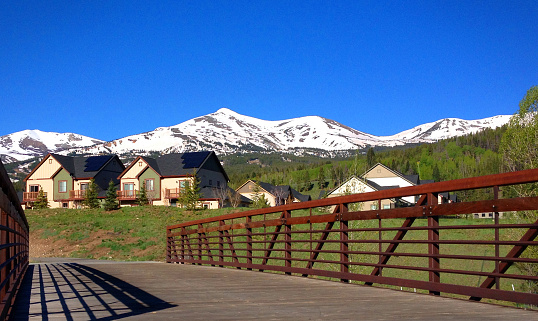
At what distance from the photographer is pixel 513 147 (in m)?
29.8

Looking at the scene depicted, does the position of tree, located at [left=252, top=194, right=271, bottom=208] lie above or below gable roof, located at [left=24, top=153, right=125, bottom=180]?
below

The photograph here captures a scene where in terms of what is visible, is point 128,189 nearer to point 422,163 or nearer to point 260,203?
point 260,203

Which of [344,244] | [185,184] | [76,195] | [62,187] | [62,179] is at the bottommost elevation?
[76,195]

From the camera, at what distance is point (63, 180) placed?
2413 inches

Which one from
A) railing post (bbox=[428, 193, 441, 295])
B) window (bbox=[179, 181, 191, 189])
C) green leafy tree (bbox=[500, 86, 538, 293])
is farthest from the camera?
window (bbox=[179, 181, 191, 189])

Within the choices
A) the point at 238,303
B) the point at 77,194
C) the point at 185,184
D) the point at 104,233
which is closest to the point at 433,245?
the point at 238,303

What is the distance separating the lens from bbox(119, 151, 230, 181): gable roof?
57.2 m

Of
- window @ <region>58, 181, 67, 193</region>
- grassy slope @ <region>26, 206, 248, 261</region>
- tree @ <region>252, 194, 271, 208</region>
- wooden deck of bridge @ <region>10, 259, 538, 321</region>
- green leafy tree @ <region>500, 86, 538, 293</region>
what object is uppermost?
green leafy tree @ <region>500, 86, 538, 293</region>

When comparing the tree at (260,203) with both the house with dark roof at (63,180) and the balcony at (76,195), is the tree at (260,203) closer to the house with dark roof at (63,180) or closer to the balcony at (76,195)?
the house with dark roof at (63,180)

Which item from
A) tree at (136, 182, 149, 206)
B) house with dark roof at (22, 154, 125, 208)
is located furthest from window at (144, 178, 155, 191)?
house with dark roof at (22, 154, 125, 208)

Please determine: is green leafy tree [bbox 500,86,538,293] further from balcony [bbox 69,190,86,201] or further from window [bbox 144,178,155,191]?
balcony [bbox 69,190,86,201]

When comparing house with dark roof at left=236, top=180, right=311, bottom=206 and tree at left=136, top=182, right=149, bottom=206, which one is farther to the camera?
house with dark roof at left=236, top=180, right=311, bottom=206

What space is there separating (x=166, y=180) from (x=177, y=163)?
8.47 feet

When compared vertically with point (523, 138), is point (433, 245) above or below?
below
